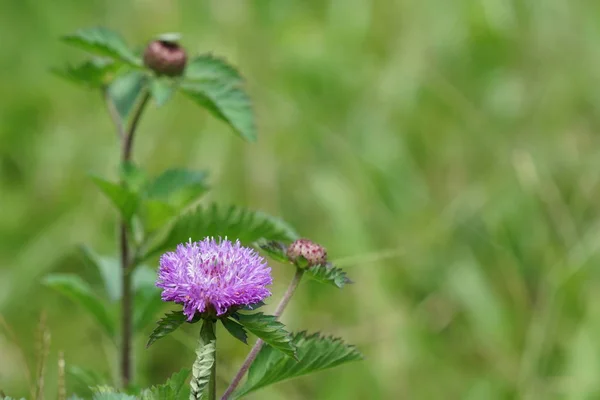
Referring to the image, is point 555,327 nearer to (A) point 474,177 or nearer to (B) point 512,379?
(B) point 512,379

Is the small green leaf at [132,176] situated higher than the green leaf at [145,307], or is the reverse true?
the small green leaf at [132,176]

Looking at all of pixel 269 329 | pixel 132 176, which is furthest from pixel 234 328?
pixel 132 176

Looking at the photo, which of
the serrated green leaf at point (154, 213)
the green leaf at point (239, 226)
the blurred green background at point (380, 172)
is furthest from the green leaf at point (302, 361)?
the blurred green background at point (380, 172)

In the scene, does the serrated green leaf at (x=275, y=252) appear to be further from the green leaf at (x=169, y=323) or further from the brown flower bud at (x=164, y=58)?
the brown flower bud at (x=164, y=58)

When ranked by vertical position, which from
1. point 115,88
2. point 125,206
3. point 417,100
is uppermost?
point 417,100

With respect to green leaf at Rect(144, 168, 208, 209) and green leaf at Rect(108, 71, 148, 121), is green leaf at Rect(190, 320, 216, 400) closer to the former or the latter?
green leaf at Rect(144, 168, 208, 209)

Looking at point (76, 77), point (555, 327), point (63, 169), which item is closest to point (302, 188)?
point (63, 169)

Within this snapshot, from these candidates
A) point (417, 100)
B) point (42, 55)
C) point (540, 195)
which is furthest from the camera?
point (42, 55)
